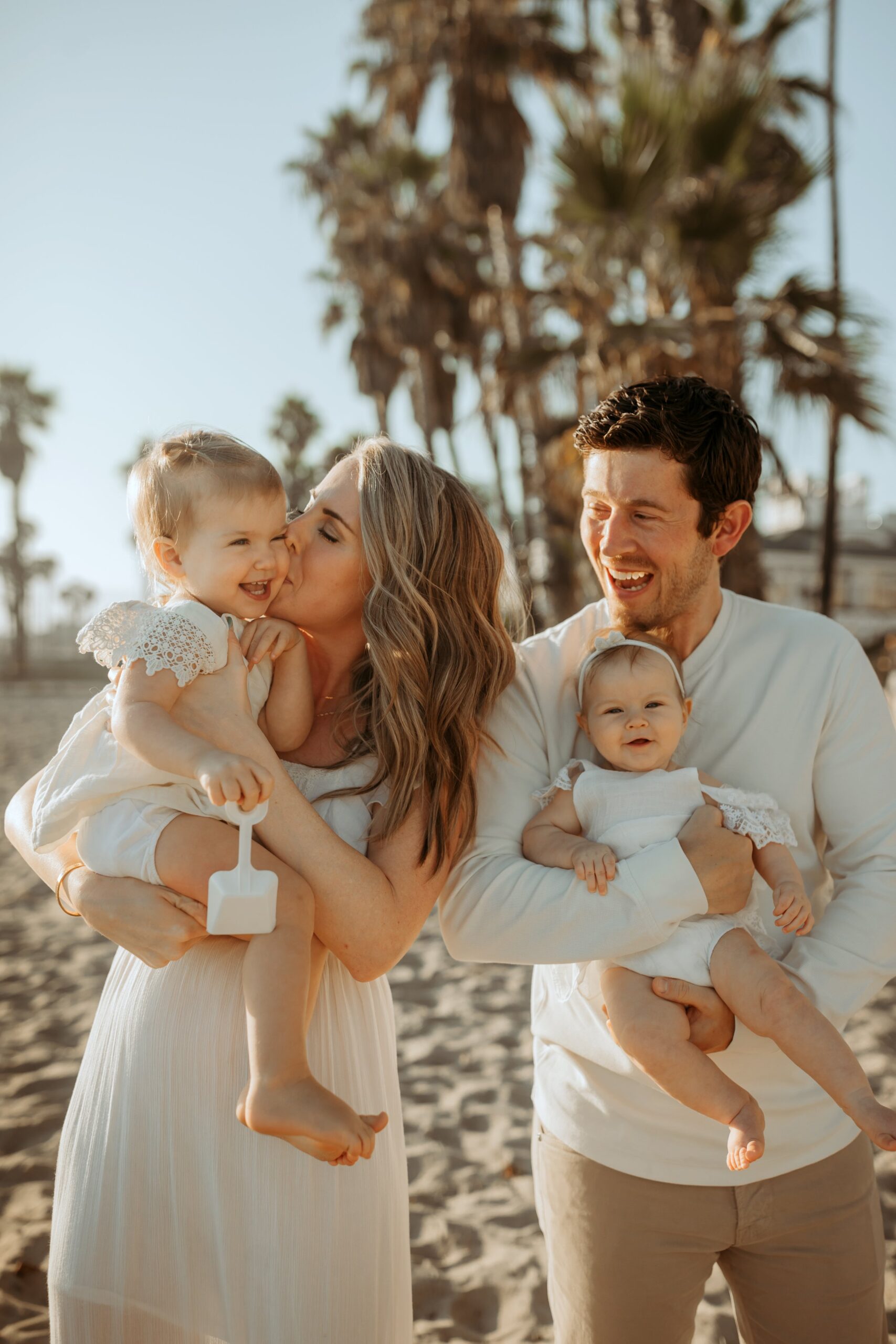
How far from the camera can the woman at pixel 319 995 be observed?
1.78m

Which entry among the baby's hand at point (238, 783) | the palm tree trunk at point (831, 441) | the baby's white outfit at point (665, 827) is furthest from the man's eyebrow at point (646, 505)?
the palm tree trunk at point (831, 441)

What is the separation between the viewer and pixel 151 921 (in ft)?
5.97

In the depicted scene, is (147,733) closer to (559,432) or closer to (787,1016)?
(787,1016)

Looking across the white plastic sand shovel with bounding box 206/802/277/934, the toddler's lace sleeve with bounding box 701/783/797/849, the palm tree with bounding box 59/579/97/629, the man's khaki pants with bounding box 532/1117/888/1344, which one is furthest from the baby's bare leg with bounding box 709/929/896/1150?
the palm tree with bounding box 59/579/97/629

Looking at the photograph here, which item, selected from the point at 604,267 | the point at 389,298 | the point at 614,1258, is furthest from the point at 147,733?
the point at 389,298

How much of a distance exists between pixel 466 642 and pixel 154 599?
30.9 inches

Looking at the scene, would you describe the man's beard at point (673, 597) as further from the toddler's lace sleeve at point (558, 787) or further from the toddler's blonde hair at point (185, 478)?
the toddler's blonde hair at point (185, 478)

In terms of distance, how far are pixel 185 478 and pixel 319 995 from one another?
119 centimetres

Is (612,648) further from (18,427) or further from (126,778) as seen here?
(18,427)

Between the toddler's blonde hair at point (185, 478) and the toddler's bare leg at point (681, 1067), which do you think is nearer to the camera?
the toddler's bare leg at point (681, 1067)

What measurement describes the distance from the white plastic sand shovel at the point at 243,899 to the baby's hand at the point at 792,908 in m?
1.07

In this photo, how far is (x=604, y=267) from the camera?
9.00m

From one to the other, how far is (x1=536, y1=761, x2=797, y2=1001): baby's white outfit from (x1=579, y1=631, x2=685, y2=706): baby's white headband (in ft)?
0.72

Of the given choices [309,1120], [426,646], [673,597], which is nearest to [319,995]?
[309,1120]
